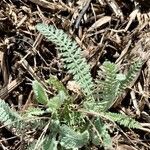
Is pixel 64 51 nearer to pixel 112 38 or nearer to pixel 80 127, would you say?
pixel 112 38

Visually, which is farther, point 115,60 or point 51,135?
point 115,60

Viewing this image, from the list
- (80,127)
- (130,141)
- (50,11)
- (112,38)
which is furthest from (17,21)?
(130,141)

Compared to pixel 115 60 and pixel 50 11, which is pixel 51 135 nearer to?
pixel 115 60

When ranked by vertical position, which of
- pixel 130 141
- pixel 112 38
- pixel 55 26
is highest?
pixel 55 26

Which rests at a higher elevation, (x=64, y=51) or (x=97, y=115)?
(x=64, y=51)

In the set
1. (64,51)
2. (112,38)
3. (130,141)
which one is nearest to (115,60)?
(112,38)

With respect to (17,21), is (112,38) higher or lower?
lower
